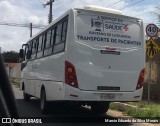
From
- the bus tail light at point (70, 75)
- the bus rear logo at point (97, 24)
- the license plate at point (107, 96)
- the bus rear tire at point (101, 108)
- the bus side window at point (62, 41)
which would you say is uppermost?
the bus rear logo at point (97, 24)

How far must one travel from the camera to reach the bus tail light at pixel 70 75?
9680 millimetres

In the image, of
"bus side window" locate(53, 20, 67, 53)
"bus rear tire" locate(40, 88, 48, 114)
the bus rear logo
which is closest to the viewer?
the bus rear logo

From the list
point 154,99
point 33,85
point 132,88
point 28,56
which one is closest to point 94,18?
point 132,88

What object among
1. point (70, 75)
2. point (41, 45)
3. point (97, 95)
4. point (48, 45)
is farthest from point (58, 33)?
point (41, 45)

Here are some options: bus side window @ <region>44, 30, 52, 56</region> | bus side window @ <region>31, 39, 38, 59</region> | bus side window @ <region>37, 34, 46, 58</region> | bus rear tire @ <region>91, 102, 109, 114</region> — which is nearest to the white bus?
bus side window @ <region>44, 30, 52, 56</region>

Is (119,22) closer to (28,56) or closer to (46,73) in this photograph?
(46,73)

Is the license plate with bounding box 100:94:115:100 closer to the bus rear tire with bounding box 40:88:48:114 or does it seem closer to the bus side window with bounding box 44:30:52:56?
the bus rear tire with bounding box 40:88:48:114

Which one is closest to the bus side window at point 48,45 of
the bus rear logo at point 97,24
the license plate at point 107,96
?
the bus rear logo at point 97,24

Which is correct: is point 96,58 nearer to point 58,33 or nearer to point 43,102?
point 58,33

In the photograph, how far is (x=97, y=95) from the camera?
32.4 feet

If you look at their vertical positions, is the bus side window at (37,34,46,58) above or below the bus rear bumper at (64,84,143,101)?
above

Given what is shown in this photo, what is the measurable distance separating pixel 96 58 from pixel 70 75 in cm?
90

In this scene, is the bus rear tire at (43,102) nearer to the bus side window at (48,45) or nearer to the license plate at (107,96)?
the bus side window at (48,45)

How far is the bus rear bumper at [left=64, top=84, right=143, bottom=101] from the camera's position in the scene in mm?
9617
